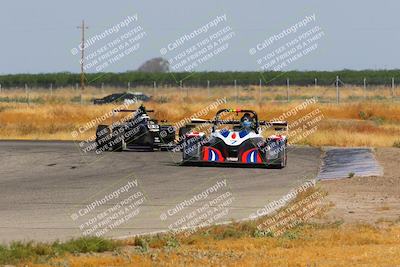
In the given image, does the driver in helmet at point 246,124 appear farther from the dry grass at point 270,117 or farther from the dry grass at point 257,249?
the dry grass at point 257,249

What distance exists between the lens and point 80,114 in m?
52.9

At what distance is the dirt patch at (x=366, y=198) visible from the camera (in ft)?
51.6

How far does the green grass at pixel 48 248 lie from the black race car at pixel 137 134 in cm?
1896

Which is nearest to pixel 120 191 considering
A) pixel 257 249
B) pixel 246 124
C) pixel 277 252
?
pixel 246 124

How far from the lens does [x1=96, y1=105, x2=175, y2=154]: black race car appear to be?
31297 millimetres

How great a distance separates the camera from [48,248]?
1166 cm

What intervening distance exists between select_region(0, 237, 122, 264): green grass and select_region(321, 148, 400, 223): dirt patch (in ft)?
15.3

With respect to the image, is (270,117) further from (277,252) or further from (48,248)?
(48,248)

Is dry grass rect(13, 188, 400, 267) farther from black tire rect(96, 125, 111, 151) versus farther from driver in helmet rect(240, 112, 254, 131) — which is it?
black tire rect(96, 125, 111, 151)

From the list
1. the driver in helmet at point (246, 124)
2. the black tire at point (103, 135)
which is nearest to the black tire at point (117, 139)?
the black tire at point (103, 135)

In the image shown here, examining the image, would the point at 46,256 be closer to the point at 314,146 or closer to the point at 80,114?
the point at 314,146

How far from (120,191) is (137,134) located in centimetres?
1199

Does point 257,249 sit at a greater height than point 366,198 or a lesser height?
greater

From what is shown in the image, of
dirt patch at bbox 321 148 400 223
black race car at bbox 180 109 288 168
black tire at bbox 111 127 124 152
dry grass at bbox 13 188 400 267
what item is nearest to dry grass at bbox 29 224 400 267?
dry grass at bbox 13 188 400 267
